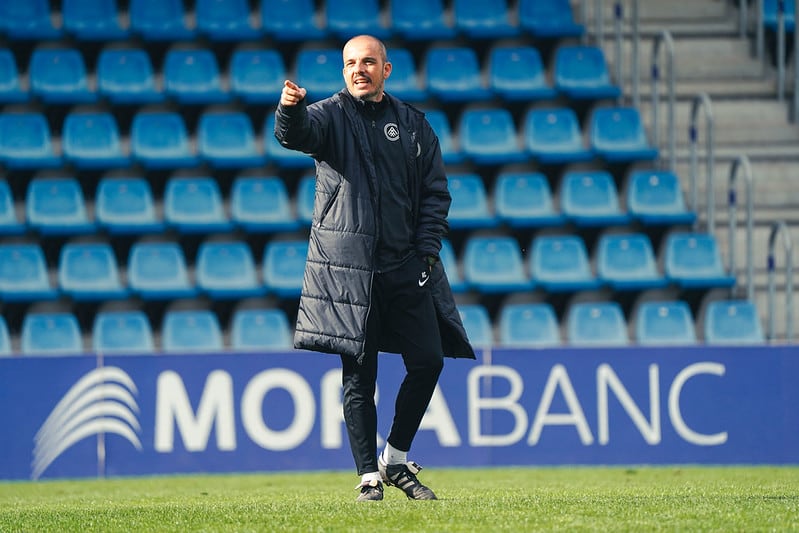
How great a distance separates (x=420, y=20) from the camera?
12.7 metres

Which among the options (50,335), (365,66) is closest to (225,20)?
(50,335)

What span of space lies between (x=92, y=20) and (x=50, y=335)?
332cm

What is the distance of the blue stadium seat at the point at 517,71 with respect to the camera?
12.4 m

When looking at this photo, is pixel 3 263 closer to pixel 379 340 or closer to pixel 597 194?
pixel 597 194

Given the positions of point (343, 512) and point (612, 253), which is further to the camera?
point (612, 253)

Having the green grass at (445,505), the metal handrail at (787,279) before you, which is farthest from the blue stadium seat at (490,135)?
the green grass at (445,505)

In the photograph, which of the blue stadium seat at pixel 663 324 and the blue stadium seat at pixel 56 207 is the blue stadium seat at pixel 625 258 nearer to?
the blue stadium seat at pixel 663 324

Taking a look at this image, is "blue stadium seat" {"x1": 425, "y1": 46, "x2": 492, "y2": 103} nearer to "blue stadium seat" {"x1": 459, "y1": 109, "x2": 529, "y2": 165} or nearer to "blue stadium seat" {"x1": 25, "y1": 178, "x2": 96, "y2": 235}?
"blue stadium seat" {"x1": 459, "y1": 109, "x2": 529, "y2": 165}

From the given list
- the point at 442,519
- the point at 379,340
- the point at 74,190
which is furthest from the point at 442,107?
the point at 442,519

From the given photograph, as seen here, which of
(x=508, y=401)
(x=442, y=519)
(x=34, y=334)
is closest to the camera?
(x=442, y=519)

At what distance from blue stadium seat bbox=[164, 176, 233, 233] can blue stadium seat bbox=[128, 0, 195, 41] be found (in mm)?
1570

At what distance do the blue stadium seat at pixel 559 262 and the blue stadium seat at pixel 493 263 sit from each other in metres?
0.13

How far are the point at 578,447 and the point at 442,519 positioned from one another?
4.99 m

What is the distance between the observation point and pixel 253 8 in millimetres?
13164
